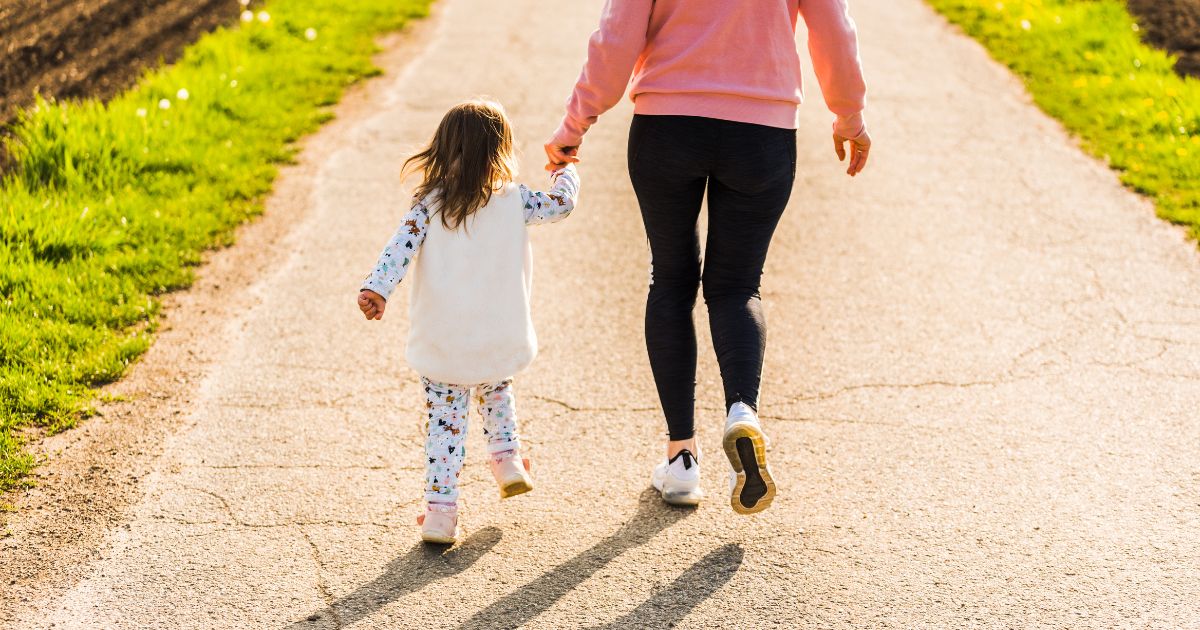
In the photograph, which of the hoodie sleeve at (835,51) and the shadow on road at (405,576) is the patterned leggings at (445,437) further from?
the hoodie sleeve at (835,51)

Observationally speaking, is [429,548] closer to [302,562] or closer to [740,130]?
[302,562]

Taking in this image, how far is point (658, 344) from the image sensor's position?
12.6ft

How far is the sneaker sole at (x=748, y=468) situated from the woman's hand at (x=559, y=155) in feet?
3.22

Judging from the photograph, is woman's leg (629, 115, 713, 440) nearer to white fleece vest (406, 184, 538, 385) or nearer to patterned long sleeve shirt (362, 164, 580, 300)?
patterned long sleeve shirt (362, 164, 580, 300)

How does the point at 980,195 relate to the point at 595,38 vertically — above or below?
below

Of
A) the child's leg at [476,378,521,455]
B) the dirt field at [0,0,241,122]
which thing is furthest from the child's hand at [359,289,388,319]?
the dirt field at [0,0,241,122]

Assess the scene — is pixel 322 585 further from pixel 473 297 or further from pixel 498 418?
pixel 473 297

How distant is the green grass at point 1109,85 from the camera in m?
7.18

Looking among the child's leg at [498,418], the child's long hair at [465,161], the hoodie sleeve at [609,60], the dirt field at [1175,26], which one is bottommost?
the child's leg at [498,418]

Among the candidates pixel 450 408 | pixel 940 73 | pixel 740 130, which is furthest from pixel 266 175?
pixel 940 73

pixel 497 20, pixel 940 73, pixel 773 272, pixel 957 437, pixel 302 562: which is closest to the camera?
pixel 302 562

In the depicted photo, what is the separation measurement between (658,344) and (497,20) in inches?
321

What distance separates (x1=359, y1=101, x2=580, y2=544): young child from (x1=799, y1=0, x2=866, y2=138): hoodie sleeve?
0.86 metres

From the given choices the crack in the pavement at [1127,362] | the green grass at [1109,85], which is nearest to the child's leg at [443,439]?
the crack in the pavement at [1127,362]
